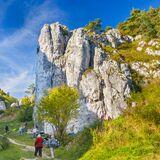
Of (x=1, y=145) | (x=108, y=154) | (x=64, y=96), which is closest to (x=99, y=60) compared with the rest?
(x=64, y=96)

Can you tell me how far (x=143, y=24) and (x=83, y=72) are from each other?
2737 cm

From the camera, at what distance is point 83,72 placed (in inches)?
2948

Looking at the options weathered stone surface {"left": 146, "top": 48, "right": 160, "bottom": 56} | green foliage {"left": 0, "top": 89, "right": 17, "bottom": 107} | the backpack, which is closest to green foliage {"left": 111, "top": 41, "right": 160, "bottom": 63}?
weathered stone surface {"left": 146, "top": 48, "right": 160, "bottom": 56}

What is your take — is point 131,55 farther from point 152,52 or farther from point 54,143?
point 54,143

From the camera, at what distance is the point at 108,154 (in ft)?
80.5

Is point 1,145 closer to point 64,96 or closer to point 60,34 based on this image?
point 64,96

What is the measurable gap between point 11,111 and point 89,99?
40.3 m

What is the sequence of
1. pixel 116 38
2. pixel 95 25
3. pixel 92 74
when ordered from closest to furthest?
pixel 92 74 → pixel 116 38 → pixel 95 25

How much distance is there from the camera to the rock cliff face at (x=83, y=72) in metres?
66.9

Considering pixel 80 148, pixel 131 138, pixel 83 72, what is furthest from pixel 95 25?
pixel 131 138

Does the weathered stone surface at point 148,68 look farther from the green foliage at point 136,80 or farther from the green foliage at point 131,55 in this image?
the green foliage at point 131,55

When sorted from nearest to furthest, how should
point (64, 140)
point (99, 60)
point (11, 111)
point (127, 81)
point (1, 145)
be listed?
point (1, 145), point (64, 140), point (127, 81), point (99, 60), point (11, 111)

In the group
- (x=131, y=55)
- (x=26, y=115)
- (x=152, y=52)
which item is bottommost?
(x=26, y=115)

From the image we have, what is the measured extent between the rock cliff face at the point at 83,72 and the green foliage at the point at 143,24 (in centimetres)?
663
